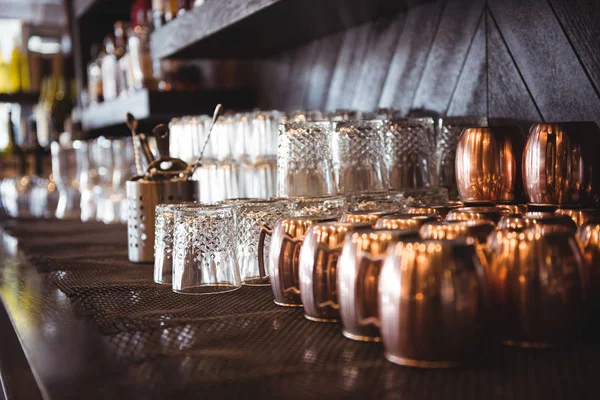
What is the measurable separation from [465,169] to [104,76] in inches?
101

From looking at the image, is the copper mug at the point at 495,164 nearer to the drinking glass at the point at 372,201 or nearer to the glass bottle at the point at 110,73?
the drinking glass at the point at 372,201

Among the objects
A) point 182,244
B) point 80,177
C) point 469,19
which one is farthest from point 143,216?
point 80,177

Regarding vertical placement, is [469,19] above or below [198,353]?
above

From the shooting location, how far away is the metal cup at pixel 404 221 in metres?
0.91

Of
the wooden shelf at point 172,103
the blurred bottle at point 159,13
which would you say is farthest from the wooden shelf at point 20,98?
the blurred bottle at point 159,13

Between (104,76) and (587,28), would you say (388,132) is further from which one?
(104,76)

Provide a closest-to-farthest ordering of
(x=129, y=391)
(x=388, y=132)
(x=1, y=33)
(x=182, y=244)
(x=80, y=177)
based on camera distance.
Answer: (x=129, y=391) < (x=182, y=244) < (x=388, y=132) < (x=80, y=177) < (x=1, y=33)

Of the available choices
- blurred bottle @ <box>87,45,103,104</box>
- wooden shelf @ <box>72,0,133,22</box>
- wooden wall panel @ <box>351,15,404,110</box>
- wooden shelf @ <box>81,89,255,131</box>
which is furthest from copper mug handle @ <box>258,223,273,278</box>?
wooden shelf @ <box>72,0,133,22</box>

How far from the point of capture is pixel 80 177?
295cm

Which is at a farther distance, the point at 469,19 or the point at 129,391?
the point at 469,19

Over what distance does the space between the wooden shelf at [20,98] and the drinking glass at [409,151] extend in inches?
164

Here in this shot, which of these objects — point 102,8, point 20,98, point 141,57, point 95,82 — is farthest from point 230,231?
point 20,98

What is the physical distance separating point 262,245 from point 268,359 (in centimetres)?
37

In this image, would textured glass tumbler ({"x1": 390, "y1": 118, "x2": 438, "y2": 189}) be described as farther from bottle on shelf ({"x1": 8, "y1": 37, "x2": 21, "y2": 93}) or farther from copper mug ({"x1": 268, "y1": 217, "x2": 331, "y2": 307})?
bottle on shelf ({"x1": 8, "y1": 37, "x2": 21, "y2": 93})
